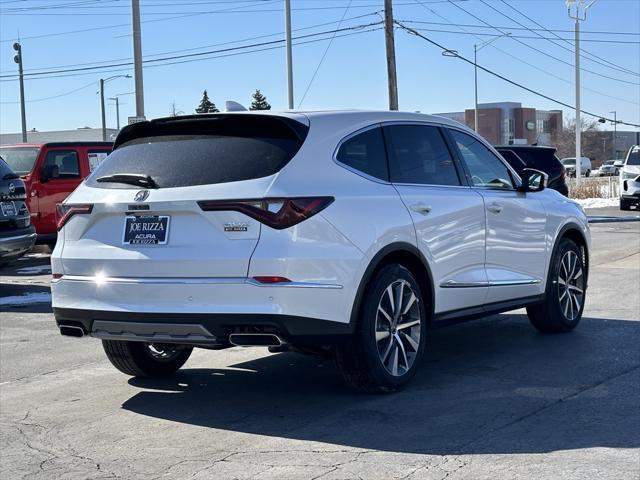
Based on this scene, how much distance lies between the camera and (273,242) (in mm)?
5305

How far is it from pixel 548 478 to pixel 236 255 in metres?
2.10

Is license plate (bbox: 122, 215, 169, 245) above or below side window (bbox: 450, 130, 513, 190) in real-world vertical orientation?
below

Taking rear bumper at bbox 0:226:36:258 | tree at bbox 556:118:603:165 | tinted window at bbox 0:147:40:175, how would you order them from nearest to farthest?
rear bumper at bbox 0:226:36:258
tinted window at bbox 0:147:40:175
tree at bbox 556:118:603:165

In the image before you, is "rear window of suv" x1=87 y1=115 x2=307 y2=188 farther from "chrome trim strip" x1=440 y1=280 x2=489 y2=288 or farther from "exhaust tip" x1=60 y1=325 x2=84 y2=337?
"chrome trim strip" x1=440 y1=280 x2=489 y2=288

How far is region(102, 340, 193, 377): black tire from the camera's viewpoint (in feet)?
21.7

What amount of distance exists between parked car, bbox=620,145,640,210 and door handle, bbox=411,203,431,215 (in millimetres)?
22487

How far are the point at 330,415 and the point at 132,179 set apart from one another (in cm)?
191

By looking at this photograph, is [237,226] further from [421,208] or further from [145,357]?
[145,357]

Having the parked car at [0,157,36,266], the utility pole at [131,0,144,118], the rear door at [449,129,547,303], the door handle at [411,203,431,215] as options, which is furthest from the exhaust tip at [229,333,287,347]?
the utility pole at [131,0,144,118]

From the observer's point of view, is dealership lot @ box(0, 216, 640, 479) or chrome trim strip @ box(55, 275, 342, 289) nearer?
dealership lot @ box(0, 216, 640, 479)

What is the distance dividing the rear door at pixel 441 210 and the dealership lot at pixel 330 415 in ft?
2.13

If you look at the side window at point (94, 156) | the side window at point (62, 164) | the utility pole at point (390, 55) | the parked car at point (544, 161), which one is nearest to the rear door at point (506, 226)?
the side window at point (62, 164)

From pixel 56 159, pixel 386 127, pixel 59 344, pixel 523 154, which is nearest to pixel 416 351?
pixel 386 127

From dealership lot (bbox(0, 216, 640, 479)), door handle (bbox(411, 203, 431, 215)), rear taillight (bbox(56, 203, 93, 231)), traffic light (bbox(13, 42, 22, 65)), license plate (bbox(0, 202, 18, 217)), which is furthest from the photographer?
traffic light (bbox(13, 42, 22, 65))
